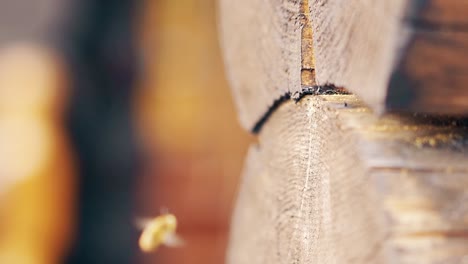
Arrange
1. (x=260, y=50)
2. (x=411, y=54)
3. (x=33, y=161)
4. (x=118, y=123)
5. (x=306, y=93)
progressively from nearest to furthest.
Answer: (x=411, y=54), (x=306, y=93), (x=260, y=50), (x=33, y=161), (x=118, y=123)

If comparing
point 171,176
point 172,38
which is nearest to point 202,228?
point 171,176

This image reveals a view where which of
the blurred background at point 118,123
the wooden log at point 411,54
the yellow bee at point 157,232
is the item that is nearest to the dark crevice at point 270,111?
the wooden log at point 411,54

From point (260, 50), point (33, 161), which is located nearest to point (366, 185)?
point (260, 50)

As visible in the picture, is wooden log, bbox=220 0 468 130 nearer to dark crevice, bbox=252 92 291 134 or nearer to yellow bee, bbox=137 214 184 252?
dark crevice, bbox=252 92 291 134

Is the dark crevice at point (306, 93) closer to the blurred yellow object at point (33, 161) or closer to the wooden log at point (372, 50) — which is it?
the wooden log at point (372, 50)

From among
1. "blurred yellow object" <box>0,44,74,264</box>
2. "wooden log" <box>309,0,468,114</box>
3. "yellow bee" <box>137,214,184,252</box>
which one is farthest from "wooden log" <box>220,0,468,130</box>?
"blurred yellow object" <box>0,44,74,264</box>

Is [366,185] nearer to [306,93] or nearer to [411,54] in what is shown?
[411,54]
